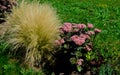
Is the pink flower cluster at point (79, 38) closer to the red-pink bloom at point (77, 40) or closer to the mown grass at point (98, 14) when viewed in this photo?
the red-pink bloom at point (77, 40)

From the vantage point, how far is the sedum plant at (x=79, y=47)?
8188 mm

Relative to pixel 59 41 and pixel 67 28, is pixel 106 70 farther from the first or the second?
pixel 67 28

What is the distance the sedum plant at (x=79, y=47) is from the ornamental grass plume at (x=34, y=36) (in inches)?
12.1

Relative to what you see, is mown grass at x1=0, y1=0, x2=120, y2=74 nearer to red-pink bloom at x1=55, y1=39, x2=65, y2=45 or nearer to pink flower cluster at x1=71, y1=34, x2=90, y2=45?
pink flower cluster at x1=71, y1=34, x2=90, y2=45

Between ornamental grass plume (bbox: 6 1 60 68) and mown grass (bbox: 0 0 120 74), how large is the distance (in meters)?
0.98

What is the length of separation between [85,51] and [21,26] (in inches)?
57.8

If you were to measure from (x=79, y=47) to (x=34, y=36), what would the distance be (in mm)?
1016

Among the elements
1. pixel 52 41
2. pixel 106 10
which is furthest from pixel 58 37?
pixel 106 10

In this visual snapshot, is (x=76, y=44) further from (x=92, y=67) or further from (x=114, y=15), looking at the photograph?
(x=114, y=15)

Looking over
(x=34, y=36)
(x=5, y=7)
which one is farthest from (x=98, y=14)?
(x=34, y=36)

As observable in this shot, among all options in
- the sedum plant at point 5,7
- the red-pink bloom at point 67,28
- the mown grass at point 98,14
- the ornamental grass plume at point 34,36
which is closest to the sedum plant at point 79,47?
the red-pink bloom at point 67,28

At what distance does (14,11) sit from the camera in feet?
31.1

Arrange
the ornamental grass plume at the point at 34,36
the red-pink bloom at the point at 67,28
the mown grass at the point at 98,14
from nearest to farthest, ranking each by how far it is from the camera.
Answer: the red-pink bloom at the point at 67,28, the ornamental grass plume at the point at 34,36, the mown grass at the point at 98,14

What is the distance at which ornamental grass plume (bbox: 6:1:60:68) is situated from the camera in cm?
868
